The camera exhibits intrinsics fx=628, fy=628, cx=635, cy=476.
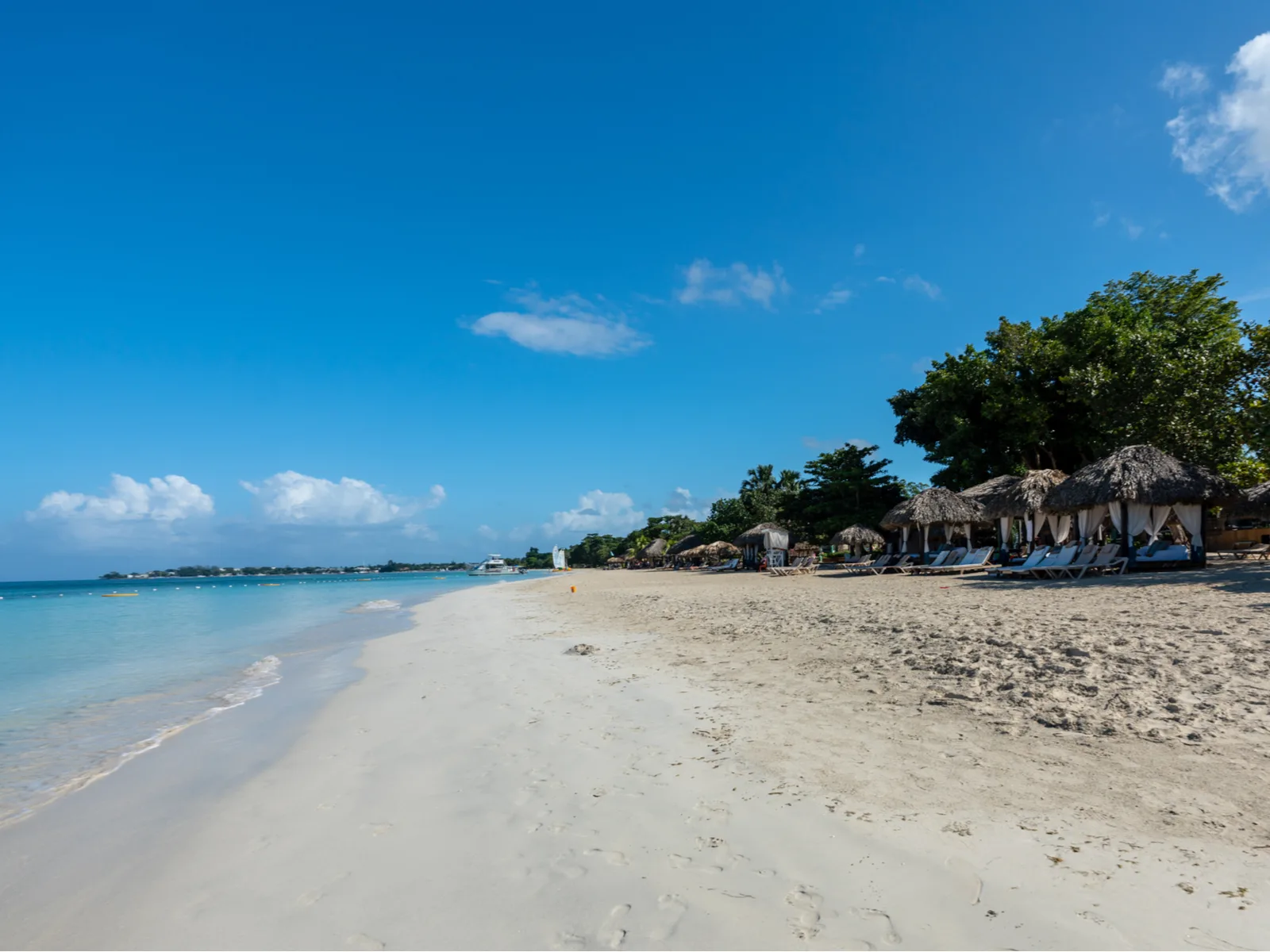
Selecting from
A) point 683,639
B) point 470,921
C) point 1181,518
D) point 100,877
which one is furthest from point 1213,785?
point 1181,518

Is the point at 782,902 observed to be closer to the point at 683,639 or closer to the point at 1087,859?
the point at 1087,859

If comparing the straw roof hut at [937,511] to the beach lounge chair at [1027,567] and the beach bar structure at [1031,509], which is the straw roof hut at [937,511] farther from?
the beach lounge chair at [1027,567]

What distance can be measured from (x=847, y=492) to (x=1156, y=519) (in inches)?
623

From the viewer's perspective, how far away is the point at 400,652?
11.1m

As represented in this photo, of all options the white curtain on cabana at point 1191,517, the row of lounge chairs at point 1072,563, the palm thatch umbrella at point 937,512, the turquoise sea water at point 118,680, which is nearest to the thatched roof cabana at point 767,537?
the palm thatch umbrella at point 937,512

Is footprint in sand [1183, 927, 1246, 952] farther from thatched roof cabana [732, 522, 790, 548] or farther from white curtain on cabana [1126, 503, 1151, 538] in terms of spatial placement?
thatched roof cabana [732, 522, 790, 548]

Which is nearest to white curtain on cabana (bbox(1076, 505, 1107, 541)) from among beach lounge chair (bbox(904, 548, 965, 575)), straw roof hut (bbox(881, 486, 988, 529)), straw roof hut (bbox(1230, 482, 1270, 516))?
straw roof hut (bbox(1230, 482, 1270, 516))

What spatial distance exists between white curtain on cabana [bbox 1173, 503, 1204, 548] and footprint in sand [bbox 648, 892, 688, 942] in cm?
1727

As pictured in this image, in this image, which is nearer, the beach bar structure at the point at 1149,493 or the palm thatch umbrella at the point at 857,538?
the beach bar structure at the point at 1149,493

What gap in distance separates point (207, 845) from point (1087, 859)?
14.9 feet

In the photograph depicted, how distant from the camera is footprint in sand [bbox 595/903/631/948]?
2385mm

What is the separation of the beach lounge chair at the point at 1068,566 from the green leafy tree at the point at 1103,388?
4.49 metres

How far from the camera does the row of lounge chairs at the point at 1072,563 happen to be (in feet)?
47.5

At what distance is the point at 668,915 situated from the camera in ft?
8.26
